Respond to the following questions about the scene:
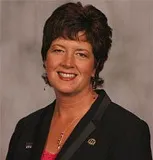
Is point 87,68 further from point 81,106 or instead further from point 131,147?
point 131,147

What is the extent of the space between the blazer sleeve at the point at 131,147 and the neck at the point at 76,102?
0.77ft

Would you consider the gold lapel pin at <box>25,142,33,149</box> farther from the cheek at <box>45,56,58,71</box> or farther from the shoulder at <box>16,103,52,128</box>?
the cheek at <box>45,56,58,71</box>

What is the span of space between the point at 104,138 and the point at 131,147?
0.10m

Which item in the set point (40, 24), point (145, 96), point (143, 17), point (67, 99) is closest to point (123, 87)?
point (145, 96)

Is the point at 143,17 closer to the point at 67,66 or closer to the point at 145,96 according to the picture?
the point at 145,96

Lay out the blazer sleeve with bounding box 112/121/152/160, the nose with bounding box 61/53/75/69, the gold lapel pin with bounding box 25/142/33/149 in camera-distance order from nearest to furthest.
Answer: the blazer sleeve with bounding box 112/121/152/160 < the nose with bounding box 61/53/75/69 < the gold lapel pin with bounding box 25/142/33/149

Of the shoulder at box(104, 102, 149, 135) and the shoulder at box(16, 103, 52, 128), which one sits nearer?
the shoulder at box(104, 102, 149, 135)

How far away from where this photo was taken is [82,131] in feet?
5.74

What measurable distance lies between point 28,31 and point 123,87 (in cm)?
56

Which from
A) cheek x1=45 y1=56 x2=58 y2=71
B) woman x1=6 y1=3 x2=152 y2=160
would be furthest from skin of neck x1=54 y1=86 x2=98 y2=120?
cheek x1=45 y1=56 x2=58 y2=71

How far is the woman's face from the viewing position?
1.74 metres

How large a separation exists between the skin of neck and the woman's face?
1.1 inches

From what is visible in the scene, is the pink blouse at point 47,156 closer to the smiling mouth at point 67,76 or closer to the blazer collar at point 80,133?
the blazer collar at point 80,133

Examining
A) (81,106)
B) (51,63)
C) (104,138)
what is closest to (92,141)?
(104,138)
